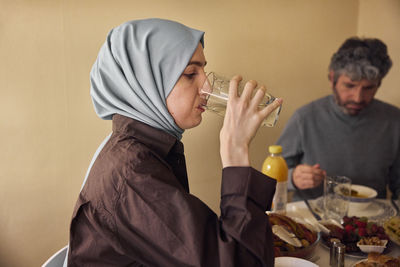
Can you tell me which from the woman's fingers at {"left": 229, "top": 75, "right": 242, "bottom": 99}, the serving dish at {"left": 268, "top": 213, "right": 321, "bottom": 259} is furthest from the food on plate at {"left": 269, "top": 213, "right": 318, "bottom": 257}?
the woman's fingers at {"left": 229, "top": 75, "right": 242, "bottom": 99}

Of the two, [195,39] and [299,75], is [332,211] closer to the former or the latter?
[195,39]

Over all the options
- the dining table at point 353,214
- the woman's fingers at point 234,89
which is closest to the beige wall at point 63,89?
the dining table at point 353,214

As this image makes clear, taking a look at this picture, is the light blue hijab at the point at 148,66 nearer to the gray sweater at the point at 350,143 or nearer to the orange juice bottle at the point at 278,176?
the orange juice bottle at the point at 278,176

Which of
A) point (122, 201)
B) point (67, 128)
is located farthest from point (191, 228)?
point (67, 128)

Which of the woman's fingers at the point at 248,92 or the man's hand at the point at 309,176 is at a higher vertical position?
the woman's fingers at the point at 248,92

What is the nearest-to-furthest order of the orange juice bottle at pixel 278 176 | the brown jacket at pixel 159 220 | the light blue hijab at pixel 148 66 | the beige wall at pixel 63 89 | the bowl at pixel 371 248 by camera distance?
the brown jacket at pixel 159 220, the light blue hijab at pixel 148 66, the bowl at pixel 371 248, the orange juice bottle at pixel 278 176, the beige wall at pixel 63 89

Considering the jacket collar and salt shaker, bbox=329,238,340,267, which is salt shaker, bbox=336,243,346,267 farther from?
the jacket collar

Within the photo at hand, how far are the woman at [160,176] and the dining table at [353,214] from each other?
1.27ft

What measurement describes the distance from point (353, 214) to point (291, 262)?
1.85ft

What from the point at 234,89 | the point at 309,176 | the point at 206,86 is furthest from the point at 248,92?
the point at 309,176

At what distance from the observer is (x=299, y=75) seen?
7.47ft

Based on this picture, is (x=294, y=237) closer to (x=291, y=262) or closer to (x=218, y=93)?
(x=291, y=262)

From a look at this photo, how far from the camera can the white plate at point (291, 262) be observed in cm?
94

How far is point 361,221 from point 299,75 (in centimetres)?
126
